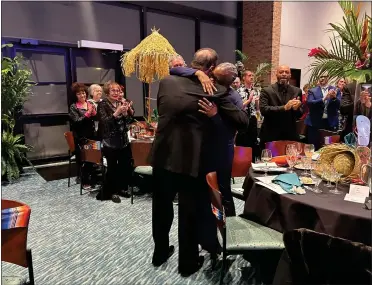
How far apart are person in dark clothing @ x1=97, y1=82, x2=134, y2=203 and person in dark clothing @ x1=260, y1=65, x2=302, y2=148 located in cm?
162

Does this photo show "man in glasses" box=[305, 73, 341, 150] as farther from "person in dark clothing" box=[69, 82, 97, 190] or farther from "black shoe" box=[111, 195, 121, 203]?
"person in dark clothing" box=[69, 82, 97, 190]

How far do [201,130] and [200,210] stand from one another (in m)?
0.66

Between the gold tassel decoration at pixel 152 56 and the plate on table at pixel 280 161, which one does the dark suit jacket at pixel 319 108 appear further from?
the plate on table at pixel 280 161

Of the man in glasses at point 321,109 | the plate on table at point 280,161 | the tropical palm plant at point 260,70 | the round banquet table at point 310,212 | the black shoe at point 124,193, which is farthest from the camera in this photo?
the tropical palm plant at point 260,70

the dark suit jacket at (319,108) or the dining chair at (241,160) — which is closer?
the dining chair at (241,160)

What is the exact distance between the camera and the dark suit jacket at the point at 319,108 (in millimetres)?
5254

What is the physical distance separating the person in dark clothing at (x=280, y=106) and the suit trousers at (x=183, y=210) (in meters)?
1.73

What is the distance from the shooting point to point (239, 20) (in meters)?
9.13

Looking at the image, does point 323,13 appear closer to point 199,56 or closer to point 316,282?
point 199,56

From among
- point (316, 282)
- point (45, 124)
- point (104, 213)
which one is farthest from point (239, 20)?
point (316, 282)

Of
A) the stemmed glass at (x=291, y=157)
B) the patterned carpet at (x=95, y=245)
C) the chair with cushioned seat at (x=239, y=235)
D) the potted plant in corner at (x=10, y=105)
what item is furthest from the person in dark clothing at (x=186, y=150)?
the potted plant in corner at (x=10, y=105)

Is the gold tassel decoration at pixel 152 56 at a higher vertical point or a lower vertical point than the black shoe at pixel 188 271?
higher

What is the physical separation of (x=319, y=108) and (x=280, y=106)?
1957mm

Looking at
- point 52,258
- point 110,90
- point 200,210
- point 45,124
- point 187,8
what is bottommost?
point 52,258
